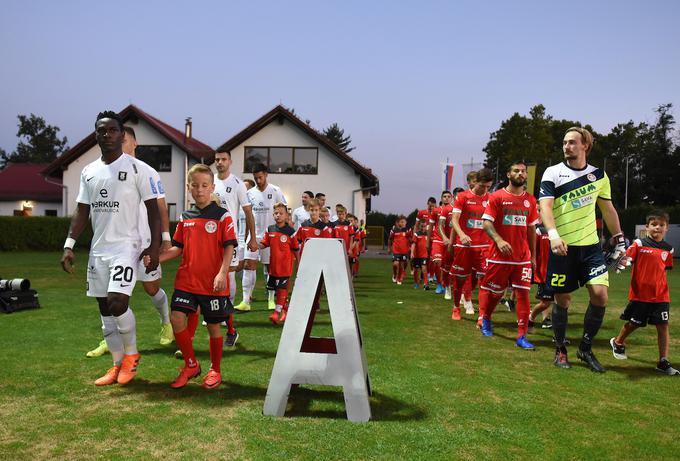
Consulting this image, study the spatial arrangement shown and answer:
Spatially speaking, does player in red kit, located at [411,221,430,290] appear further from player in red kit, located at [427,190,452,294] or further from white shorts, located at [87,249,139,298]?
white shorts, located at [87,249,139,298]

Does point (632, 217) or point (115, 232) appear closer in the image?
point (115, 232)

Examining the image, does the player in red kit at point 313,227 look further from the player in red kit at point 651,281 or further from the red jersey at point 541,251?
the player in red kit at point 651,281

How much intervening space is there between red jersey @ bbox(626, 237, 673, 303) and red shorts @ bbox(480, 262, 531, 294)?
1.18m

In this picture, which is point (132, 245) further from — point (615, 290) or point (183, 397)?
point (615, 290)

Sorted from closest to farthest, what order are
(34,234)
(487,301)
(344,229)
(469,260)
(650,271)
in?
(650,271)
(487,301)
(469,260)
(344,229)
(34,234)

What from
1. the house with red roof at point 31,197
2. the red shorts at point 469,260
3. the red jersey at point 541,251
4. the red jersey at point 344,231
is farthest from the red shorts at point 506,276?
the house with red roof at point 31,197

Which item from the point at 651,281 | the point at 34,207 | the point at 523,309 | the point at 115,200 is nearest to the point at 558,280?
the point at 651,281

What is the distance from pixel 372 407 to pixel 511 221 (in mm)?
3629

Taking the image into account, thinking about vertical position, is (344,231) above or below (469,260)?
above

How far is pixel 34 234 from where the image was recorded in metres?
29.7

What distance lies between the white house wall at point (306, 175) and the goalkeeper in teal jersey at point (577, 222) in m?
28.3

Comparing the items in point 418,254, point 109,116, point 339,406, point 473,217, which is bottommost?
point 339,406

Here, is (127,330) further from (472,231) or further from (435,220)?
(435,220)

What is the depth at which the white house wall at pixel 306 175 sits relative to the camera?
33.8m
